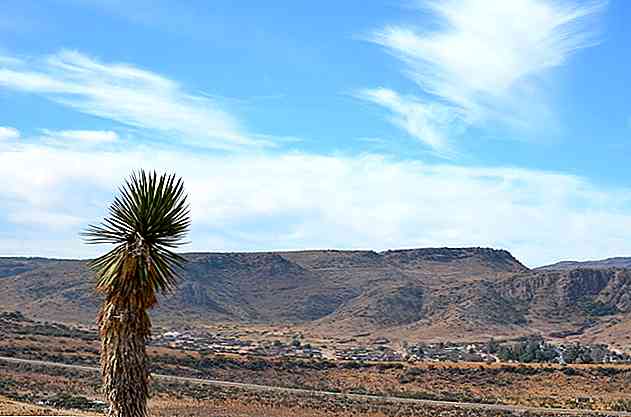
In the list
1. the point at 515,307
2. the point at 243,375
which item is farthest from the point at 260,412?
the point at 515,307

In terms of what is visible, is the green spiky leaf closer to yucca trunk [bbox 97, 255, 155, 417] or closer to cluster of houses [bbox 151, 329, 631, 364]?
yucca trunk [bbox 97, 255, 155, 417]

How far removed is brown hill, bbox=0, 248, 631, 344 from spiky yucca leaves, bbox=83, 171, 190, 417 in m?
94.7

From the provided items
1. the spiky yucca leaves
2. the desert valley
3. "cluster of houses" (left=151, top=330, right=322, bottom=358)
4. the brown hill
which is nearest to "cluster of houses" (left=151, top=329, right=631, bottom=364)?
"cluster of houses" (left=151, top=330, right=322, bottom=358)

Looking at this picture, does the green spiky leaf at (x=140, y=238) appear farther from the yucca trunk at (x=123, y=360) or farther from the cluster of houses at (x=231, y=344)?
the cluster of houses at (x=231, y=344)

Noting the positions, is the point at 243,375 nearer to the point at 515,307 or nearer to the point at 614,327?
the point at 614,327

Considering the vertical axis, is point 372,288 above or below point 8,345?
above

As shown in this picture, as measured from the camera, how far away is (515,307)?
12469 cm

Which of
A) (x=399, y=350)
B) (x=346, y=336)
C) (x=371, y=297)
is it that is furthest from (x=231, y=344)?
(x=371, y=297)

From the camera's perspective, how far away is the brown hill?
118312 mm

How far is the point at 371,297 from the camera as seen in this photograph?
138 metres

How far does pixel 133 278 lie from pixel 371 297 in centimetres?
12622

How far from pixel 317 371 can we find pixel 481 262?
119m

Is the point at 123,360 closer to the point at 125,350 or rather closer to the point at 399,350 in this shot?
the point at 125,350

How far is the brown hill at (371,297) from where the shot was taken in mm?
118312
